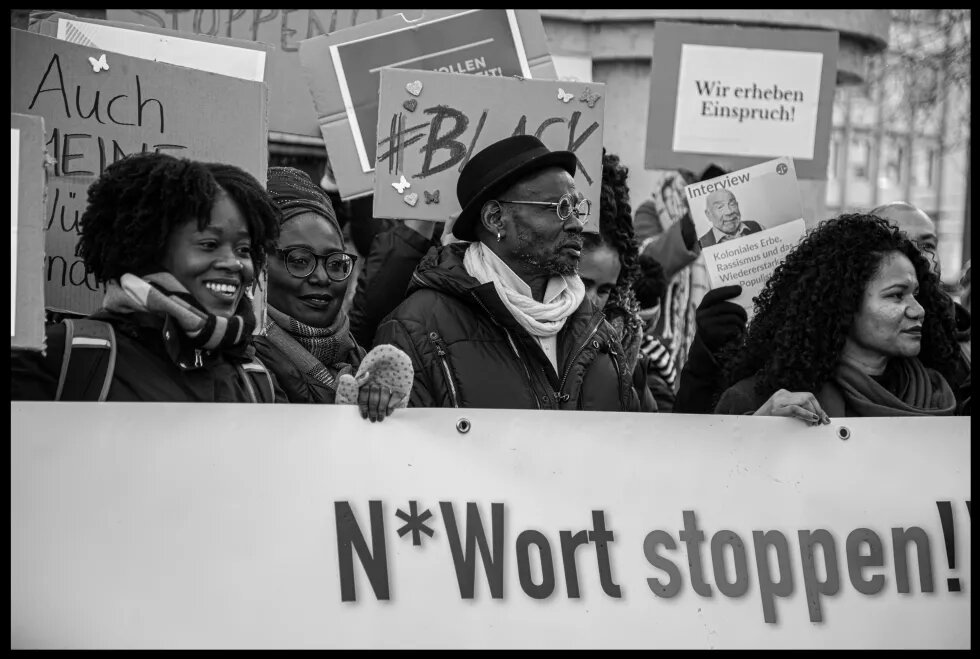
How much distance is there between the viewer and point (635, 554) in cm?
335

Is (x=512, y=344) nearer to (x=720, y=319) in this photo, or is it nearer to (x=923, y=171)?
(x=720, y=319)

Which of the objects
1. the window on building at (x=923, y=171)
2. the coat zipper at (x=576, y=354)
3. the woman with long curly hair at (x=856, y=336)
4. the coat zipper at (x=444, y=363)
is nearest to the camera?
the coat zipper at (x=444, y=363)

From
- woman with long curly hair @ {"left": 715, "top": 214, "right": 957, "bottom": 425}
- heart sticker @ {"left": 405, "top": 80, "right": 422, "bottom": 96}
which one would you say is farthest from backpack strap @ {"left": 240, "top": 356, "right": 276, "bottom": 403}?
woman with long curly hair @ {"left": 715, "top": 214, "right": 957, "bottom": 425}

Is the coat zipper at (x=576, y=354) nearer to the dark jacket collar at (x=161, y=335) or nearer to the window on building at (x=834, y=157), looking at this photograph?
the dark jacket collar at (x=161, y=335)

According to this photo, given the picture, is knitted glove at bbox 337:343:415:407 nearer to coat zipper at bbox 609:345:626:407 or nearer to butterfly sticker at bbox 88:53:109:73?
coat zipper at bbox 609:345:626:407

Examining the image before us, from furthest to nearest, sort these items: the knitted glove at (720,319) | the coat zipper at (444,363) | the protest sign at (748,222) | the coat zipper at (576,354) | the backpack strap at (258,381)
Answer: the protest sign at (748,222)
the knitted glove at (720,319)
the coat zipper at (576,354)
the coat zipper at (444,363)
the backpack strap at (258,381)

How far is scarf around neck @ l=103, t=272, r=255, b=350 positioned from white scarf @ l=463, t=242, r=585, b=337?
85cm

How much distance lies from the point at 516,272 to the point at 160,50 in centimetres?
135

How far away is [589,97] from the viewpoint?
4.47m

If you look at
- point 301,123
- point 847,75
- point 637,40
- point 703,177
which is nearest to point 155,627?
point 301,123

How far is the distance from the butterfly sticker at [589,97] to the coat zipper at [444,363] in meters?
1.13

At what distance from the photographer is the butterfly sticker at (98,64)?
3.78m

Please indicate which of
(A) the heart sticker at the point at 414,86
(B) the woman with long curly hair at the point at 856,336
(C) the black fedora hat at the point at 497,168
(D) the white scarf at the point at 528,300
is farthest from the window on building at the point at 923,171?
(D) the white scarf at the point at 528,300
